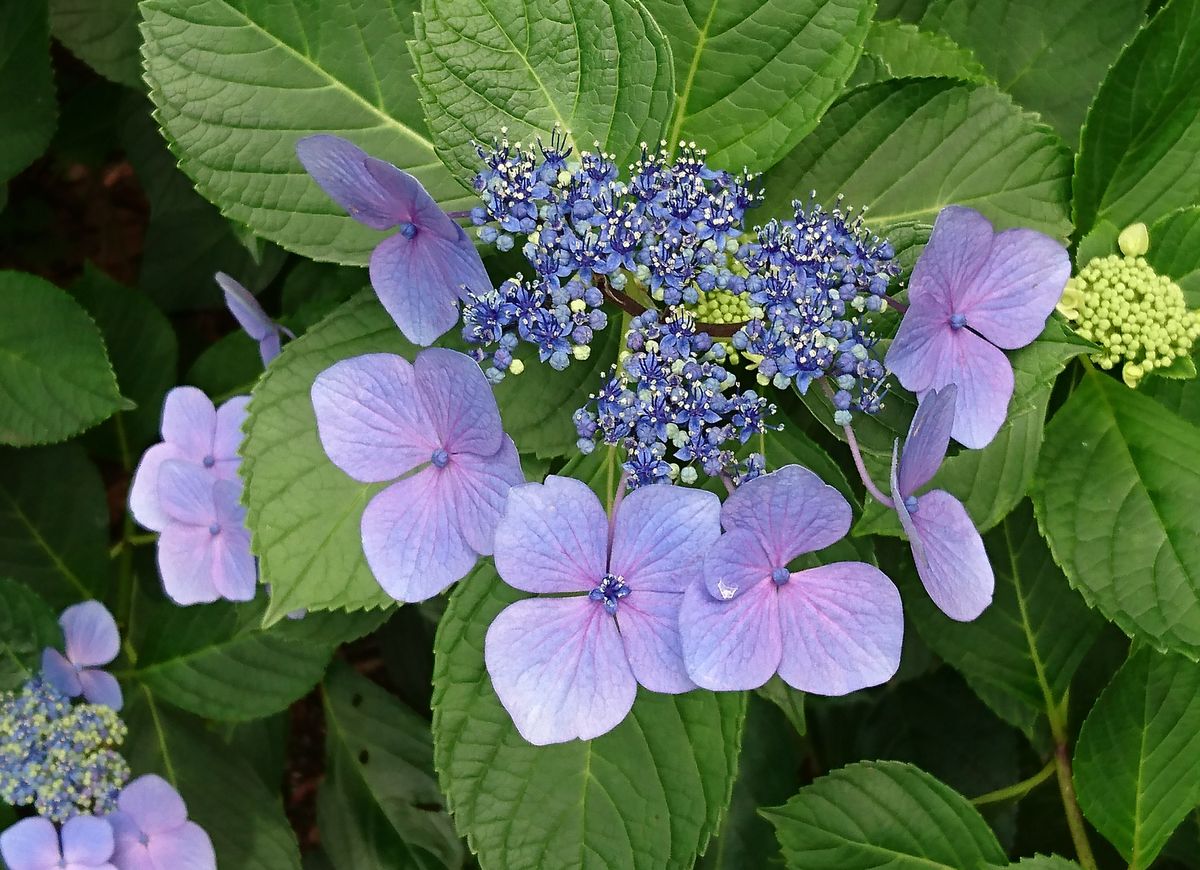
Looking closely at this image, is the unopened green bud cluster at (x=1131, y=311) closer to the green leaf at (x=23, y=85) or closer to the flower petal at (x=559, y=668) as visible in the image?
the flower petal at (x=559, y=668)

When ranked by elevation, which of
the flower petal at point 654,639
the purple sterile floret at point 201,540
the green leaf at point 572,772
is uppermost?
the flower petal at point 654,639

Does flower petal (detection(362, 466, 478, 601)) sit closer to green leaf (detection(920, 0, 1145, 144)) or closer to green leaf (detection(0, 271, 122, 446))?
green leaf (detection(0, 271, 122, 446))

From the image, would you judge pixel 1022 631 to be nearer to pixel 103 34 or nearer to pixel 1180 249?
pixel 1180 249

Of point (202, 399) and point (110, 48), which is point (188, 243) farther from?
point (202, 399)

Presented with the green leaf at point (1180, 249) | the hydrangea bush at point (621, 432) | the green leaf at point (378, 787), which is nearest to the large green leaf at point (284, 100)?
the hydrangea bush at point (621, 432)

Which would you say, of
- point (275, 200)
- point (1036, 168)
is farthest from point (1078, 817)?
point (275, 200)

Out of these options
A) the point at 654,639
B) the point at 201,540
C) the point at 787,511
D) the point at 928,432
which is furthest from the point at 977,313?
the point at 201,540

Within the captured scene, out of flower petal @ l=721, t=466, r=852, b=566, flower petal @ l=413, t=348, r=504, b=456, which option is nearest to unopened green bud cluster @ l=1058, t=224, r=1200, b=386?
flower petal @ l=721, t=466, r=852, b=566
